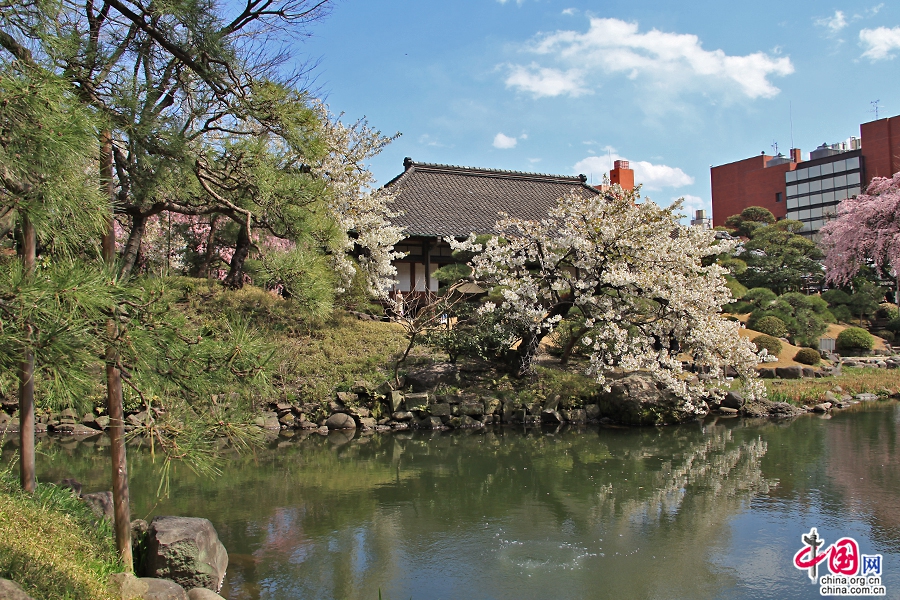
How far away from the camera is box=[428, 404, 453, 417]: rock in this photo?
1277 cm

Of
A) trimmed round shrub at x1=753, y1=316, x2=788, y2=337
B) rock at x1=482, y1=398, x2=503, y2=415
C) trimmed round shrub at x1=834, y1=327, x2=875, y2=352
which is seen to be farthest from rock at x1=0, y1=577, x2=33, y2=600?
trimmed round shrub at x1=834, y1=327, x2=875, y2=352

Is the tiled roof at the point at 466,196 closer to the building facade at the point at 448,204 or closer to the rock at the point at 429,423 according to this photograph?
the building facade at the point at 448,204

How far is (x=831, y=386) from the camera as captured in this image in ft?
51.1

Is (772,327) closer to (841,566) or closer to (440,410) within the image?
(440,410)

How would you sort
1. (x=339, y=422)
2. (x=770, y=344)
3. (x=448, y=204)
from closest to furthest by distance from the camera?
(x=339, y=422) < (x=770, y=344) < (x=448, y=204)

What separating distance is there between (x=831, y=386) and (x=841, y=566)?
38.5ft

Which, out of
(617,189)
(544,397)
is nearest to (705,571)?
(544,397)

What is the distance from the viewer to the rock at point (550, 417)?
12.9 meters

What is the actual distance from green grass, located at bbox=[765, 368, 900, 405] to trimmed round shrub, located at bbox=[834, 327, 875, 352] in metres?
2.89

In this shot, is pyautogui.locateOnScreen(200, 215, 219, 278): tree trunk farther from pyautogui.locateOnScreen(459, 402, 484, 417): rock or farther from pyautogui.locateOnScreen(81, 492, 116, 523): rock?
pyautogui.locateOnScreen(81, 492, 116, 523): rock

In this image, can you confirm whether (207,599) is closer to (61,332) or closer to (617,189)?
(61,332)

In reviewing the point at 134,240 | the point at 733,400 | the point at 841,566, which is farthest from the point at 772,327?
the point at 134,240

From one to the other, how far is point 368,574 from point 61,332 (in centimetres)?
342

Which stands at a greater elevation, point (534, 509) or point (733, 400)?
point (733, 400)
